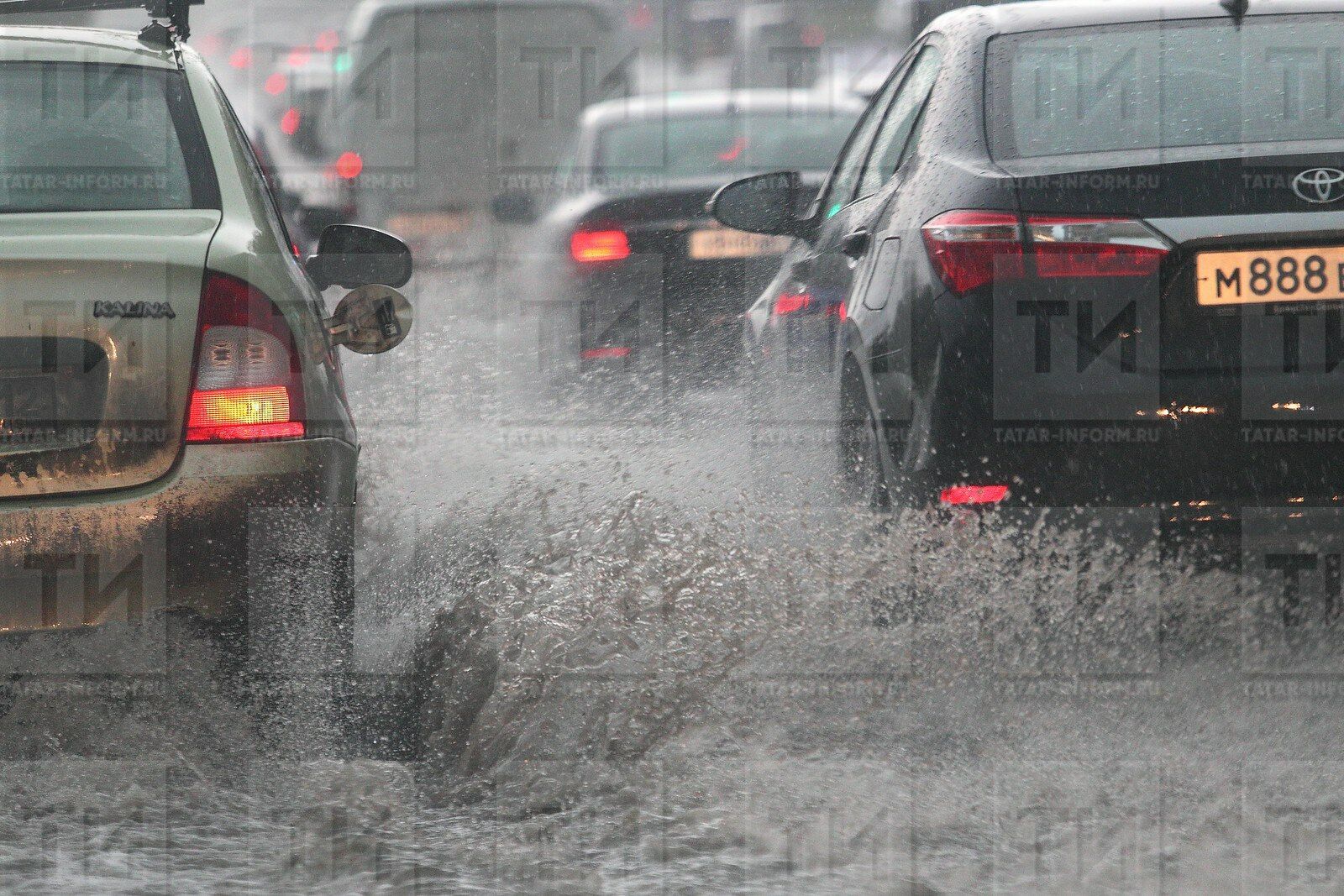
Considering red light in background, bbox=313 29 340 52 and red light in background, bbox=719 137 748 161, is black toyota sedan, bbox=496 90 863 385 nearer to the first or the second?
red light in background, bbox=719 137 748 161

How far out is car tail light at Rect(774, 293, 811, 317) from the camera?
550cm

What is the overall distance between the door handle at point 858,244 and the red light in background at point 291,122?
1443 centimetres

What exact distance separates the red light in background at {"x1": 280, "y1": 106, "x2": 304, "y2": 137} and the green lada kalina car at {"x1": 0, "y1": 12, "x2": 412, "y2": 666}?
48.6 feet

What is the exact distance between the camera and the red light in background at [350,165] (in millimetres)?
17312

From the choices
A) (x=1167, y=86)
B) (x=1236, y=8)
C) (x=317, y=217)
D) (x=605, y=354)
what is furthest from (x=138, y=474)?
(x=605, y=354)

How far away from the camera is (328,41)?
20766mm

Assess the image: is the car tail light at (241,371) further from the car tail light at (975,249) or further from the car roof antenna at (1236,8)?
the car roof antenna at (1236,8)

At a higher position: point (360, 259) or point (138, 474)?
point (360, 259)

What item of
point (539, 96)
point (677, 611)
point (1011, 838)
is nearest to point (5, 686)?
point (677, 611)

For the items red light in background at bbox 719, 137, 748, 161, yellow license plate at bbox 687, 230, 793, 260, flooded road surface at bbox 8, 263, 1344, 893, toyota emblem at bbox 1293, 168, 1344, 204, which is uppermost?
red light in background at bbox 719, 137, 748, 161

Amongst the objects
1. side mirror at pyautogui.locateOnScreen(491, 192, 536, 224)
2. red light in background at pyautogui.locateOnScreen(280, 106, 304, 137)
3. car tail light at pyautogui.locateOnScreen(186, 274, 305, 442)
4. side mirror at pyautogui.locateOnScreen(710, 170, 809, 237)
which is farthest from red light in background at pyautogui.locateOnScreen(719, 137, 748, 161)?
red light in background at pyautogui.locateOnScreen(280, 106, 304, 137)

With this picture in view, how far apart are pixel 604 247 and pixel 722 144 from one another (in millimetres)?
1524

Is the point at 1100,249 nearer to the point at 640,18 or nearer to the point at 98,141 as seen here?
the point at 98,141

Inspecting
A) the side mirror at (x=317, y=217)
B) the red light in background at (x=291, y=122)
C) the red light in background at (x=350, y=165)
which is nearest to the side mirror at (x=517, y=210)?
the side mirror at (x=317, y=217)
